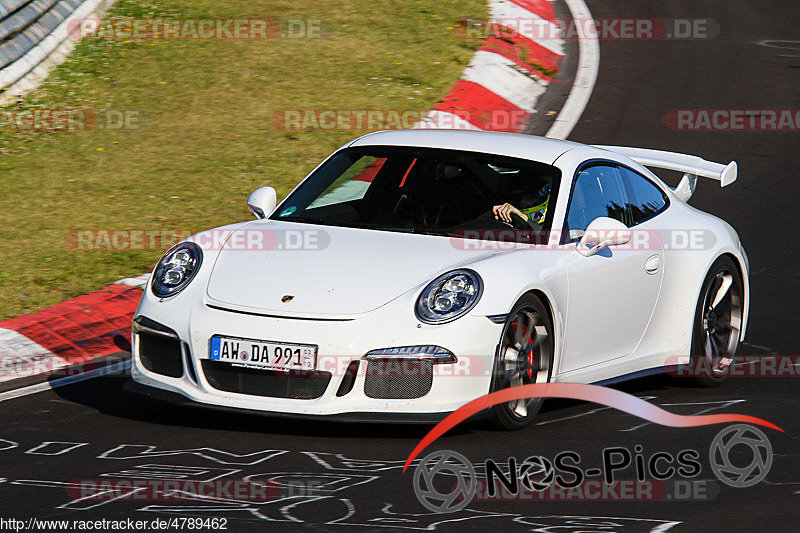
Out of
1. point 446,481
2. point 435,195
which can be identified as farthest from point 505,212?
point 446,481

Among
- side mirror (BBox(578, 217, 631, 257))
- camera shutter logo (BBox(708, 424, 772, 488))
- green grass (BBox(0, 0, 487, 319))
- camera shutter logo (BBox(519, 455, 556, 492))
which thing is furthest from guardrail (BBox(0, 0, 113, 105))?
camera shutter logo (BBox(708, 424, 772, 488))

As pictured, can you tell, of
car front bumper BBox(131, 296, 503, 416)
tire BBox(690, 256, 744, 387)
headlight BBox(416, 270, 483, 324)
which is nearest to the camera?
car front bumper BBox(131, 296, 503, 416)

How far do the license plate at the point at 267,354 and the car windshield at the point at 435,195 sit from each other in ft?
4.05

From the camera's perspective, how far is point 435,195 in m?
6.91

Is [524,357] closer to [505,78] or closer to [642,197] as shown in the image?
[642,197]

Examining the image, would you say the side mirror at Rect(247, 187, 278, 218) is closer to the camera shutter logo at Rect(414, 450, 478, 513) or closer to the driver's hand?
the driver's hand

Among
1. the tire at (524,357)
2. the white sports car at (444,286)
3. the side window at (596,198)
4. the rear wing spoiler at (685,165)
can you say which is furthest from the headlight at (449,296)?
the rear wing spoiler at (685,165)

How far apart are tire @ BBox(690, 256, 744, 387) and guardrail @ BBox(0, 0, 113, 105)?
339 inches

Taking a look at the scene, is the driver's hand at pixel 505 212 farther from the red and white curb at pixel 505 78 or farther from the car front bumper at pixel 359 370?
the red and white curb at pixel 505 78

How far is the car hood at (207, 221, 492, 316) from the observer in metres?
5.89

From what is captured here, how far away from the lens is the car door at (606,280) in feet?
21.2

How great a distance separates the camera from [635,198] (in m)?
7.34

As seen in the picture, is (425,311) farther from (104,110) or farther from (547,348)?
(104,110)

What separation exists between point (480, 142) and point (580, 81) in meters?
7.64
